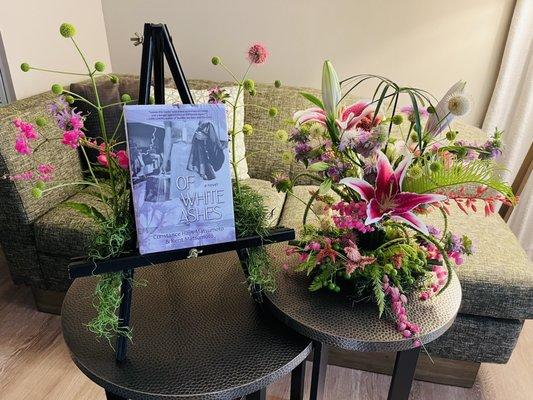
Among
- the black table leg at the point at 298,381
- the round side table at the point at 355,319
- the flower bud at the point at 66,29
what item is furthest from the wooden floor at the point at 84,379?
the flower bud at the point at 66,29

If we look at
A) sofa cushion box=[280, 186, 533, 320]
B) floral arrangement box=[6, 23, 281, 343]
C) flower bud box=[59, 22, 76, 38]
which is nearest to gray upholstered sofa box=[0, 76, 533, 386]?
sofa cushion box=[280, 186, 533, 320]

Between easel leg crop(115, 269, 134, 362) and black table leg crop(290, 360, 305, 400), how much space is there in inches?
21.9

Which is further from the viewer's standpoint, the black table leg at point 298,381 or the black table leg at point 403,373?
the black table leg at point 298,381

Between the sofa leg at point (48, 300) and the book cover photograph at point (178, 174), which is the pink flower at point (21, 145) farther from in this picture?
the sofa leg at point (48, 300)

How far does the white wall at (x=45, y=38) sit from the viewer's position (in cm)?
187

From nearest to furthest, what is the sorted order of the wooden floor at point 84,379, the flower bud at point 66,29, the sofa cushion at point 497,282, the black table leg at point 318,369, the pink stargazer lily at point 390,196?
the flower bud at point 66,29
the pink stargazer lily at point 390,196
the black table leg at point 318,369
the sofa cushion at point 497,282
the wooden floor at point 84,379

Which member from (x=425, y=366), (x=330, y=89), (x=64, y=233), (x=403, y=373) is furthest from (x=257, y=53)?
(x=425, y=366)

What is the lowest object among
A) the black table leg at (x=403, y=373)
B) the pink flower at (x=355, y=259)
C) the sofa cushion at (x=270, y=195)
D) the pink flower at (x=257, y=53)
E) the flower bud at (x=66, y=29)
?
the black table leg at (x=403, y=373)

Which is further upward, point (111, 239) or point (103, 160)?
point (103, 160)

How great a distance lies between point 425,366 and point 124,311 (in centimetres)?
115

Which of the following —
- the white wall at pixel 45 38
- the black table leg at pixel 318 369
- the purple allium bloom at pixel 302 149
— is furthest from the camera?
the white wall at pixel 45 38

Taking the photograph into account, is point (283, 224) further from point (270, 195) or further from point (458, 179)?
point (458, 179)

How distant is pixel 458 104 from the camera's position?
0.78m

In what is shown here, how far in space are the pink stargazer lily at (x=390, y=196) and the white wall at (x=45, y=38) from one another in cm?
177
